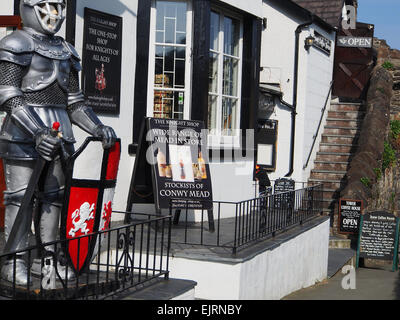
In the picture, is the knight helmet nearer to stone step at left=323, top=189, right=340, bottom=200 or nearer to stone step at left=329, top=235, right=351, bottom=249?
stone step at left=329, top=235, right=351, bottom=249

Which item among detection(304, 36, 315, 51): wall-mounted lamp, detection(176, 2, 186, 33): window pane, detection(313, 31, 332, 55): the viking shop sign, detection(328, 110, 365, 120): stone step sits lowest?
detection(328, 110, 365, 120): stone step

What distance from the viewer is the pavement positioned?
9.56 metres

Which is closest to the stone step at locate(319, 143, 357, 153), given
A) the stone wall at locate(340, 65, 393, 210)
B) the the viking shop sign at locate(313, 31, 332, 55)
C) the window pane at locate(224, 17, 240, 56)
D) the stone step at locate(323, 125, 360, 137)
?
the stone step at locate(323, 125, 360, 137)

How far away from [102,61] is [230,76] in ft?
9.96

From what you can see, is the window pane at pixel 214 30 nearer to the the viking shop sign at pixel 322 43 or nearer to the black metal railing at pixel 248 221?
the black metal railing at pixel 248 221

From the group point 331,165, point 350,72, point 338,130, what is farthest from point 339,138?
point 350,72

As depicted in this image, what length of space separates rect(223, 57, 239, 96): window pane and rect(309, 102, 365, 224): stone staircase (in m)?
5.63

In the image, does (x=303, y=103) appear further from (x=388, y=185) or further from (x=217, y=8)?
(x=217, y=8)

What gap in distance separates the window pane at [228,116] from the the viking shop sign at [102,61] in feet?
8.09

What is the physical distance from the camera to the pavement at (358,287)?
956cm

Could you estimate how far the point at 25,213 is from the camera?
15.8ft

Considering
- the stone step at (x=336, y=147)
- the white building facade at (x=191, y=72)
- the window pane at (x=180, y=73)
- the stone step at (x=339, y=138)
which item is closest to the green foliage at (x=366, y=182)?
the stone step at (x=336, y=147)

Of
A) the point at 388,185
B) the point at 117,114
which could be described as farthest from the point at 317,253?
the point at 388,185

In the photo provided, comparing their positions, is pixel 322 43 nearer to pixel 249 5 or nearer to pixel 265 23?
pixel 265 23
